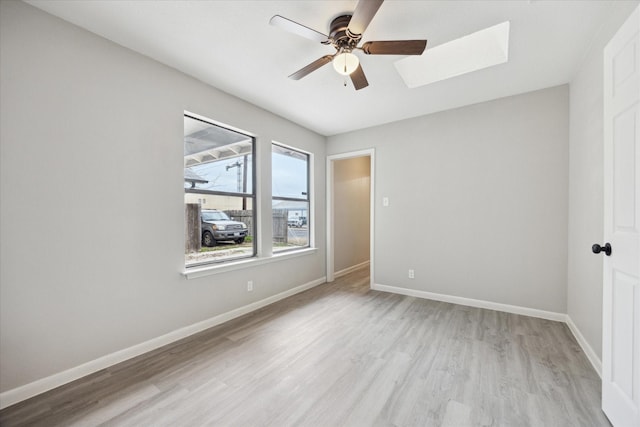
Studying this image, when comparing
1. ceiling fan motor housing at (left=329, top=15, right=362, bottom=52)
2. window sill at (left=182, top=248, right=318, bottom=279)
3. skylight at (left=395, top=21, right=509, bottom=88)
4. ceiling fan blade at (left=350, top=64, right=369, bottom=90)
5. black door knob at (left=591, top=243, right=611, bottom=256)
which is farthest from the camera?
window sill at (left=182, top=248, right=318, bottom=279)

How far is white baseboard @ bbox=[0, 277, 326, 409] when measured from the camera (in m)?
1.64

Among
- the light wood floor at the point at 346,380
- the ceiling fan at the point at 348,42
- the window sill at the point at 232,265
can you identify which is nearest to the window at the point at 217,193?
the window sill at the point at 232,265

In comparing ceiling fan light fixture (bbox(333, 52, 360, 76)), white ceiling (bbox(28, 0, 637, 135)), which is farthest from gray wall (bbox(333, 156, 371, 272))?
ceiling fan light fixture (bbox(333, 52, 360, 76))

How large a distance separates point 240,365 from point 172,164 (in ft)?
6.16

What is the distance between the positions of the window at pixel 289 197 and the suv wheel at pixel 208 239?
3.18 feet

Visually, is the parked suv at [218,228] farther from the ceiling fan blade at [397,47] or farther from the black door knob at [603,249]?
the black door knob at [603,249]

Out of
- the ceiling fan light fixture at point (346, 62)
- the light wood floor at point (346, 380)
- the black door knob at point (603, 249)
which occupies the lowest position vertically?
the light wood floor at point (346, 380)

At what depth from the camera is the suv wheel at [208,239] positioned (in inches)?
112

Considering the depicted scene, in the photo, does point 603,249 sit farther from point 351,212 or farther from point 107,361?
point 351,212

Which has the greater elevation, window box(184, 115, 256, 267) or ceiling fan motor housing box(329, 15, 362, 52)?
ceiling fan motor housing box(329, 15, 362, 52)

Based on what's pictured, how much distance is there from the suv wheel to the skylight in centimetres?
258

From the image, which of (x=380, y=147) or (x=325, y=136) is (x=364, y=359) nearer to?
(x=380, y=147)

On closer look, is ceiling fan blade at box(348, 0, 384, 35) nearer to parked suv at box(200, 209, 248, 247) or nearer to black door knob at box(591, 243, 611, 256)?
black door knob at box(591, 243, 611, 256)

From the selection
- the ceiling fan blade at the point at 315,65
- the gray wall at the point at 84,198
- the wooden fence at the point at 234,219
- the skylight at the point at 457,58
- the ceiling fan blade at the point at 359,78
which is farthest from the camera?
the wooden fence at the point at 234,219
